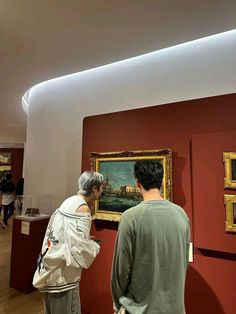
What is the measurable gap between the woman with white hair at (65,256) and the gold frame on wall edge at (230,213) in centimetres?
105

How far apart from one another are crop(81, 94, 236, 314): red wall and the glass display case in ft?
3.67

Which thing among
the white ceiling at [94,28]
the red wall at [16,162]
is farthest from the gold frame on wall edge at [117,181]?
the red wall at [16,162]

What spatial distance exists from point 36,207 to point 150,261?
2629 millimetres

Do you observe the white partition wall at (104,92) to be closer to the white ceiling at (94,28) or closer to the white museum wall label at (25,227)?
the white ceiling at (94,28)

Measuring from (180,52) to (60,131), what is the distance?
6.28ft

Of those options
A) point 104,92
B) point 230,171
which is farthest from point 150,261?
point 104,92

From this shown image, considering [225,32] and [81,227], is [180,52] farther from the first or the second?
[81,227]

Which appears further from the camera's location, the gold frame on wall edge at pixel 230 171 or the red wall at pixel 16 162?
the red wall at pixel 16 162

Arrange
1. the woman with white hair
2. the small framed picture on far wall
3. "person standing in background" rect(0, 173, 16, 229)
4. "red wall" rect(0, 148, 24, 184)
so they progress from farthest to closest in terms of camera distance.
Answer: the small framed picture on far wall, "red wall" rect(0, 148, 24, 184), "person standing in background" rect(0, 173, 16, 229), the woman with white hair

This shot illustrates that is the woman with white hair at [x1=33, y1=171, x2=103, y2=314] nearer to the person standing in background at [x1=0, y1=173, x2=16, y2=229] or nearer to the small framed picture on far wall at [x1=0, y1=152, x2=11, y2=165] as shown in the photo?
the person standing in background at [x1=0, y1=173, x2=16, y2=229]

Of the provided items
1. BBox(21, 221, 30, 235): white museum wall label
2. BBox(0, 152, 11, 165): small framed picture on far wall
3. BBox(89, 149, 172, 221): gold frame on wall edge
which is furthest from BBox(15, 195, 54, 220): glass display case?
BBox(0, 152, 11, 165): small framed picture on far wall

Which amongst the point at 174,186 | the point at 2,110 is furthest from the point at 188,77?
the point at 2,110

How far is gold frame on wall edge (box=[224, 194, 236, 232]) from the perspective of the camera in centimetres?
175

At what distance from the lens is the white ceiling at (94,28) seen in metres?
1.75
